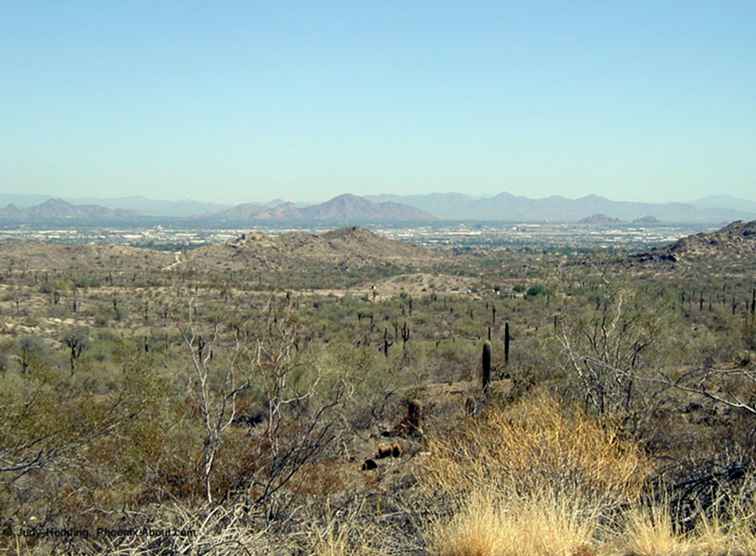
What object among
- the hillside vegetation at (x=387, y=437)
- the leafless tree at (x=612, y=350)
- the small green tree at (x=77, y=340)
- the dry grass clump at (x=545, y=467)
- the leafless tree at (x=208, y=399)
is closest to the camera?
the hillside vegetation at (x=387, y=437)

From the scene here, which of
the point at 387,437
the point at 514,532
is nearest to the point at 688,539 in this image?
the point at 514,532

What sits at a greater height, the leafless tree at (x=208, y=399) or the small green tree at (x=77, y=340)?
the leafless tree at (x=208, y=399)

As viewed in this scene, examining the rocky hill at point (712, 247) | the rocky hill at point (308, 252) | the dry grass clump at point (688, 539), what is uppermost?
the dry grass clump at point (688, 539)

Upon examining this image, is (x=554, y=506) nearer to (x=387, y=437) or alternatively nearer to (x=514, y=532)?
(x=514, y=532)

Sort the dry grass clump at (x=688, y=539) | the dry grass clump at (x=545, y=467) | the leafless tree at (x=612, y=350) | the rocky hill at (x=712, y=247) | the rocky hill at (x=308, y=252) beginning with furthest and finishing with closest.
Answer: the rocky hill at (x=308, y=252) < the rocky hill at (x=712, y=247) < the leafless tree at (x=612, y=350) < the dry grass clump at (x=545, y=467) < the dry grass clump at (x=688, y=539)

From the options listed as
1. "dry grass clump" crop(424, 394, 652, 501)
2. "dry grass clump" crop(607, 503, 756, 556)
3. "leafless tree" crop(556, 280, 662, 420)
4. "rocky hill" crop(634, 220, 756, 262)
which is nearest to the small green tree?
"leafless tree" crop(556, 280, 662, 420)

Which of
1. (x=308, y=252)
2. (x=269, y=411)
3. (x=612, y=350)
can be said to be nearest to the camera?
(x=269, y=411)

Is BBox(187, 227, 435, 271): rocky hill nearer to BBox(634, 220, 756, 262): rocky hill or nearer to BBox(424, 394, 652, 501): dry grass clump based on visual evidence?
BBox(634, 220, 756, 262): rocky hill

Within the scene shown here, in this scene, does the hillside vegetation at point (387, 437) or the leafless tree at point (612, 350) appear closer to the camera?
the hillside vegetation at point (387, 437)

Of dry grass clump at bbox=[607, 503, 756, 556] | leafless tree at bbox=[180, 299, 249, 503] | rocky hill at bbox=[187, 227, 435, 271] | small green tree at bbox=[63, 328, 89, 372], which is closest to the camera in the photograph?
dry grass clump at bbox=[607, 503, 756, 556]

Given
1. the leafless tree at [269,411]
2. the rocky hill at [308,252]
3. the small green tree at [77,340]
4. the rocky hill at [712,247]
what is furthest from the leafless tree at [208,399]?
the rocky hill at [308,252]

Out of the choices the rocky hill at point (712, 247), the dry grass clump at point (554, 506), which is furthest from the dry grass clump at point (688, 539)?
the rocky hill at point (712, 247)

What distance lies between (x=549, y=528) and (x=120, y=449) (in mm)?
9712

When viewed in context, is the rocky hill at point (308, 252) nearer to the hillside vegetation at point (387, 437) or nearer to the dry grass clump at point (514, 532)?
the hillside vegetation at point (387, 437)
